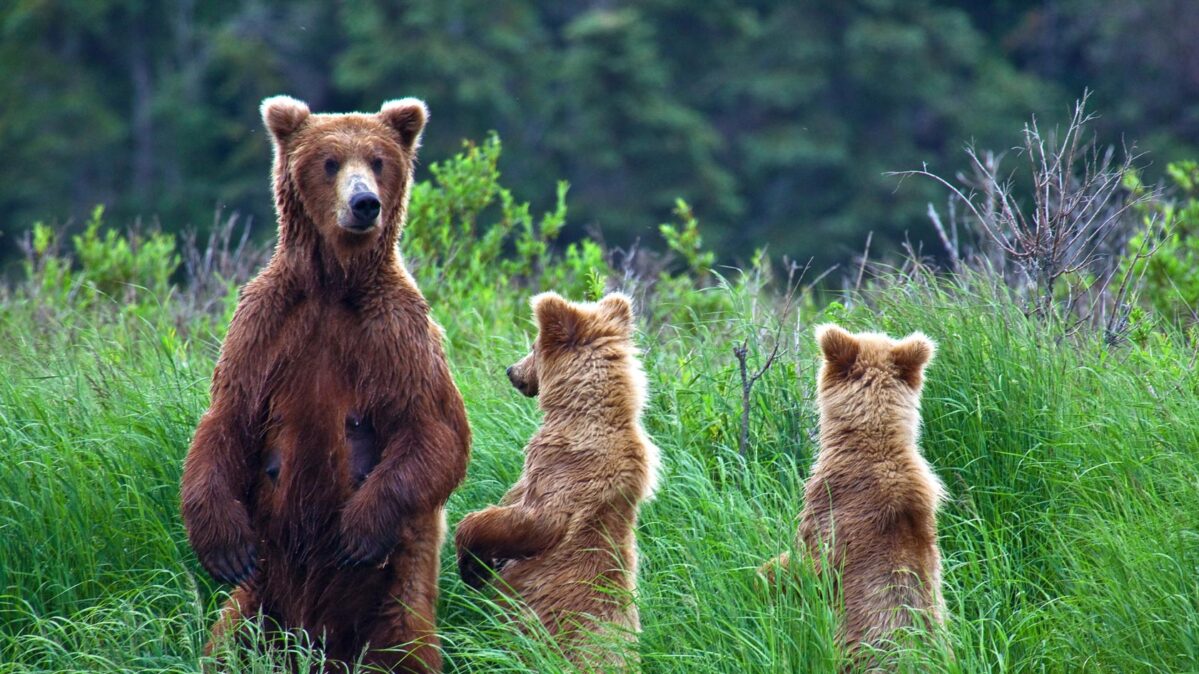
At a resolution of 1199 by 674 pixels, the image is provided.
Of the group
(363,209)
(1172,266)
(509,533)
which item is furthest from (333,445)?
(1172,266)

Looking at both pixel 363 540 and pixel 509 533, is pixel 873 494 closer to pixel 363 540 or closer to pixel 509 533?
pixel 509 533

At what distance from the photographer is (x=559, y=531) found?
4477 millimetres

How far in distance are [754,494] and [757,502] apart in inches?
8.3

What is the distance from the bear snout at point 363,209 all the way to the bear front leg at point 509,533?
876 mm

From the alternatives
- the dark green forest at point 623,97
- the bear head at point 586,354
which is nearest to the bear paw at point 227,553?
the bear head at point 586,354

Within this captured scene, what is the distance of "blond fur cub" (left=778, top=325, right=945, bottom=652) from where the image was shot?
4.17m

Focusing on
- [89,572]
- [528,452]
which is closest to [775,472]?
[528,452]

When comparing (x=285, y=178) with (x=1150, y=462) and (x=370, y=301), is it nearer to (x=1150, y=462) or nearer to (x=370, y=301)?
(x=370, y=301)

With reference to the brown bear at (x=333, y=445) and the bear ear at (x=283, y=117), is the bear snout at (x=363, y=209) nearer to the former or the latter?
the brown bear at (x=333, y=445)

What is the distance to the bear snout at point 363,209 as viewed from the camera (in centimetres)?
446

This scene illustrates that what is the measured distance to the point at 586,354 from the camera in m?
4.75

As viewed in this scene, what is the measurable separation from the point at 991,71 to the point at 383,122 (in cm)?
2079

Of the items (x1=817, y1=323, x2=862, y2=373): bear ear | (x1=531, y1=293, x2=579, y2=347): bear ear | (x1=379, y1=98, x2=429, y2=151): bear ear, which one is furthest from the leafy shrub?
(x1=379, y1=98, x2=429, y2=151): bear ear

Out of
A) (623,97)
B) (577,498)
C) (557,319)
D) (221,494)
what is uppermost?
(623,97)
